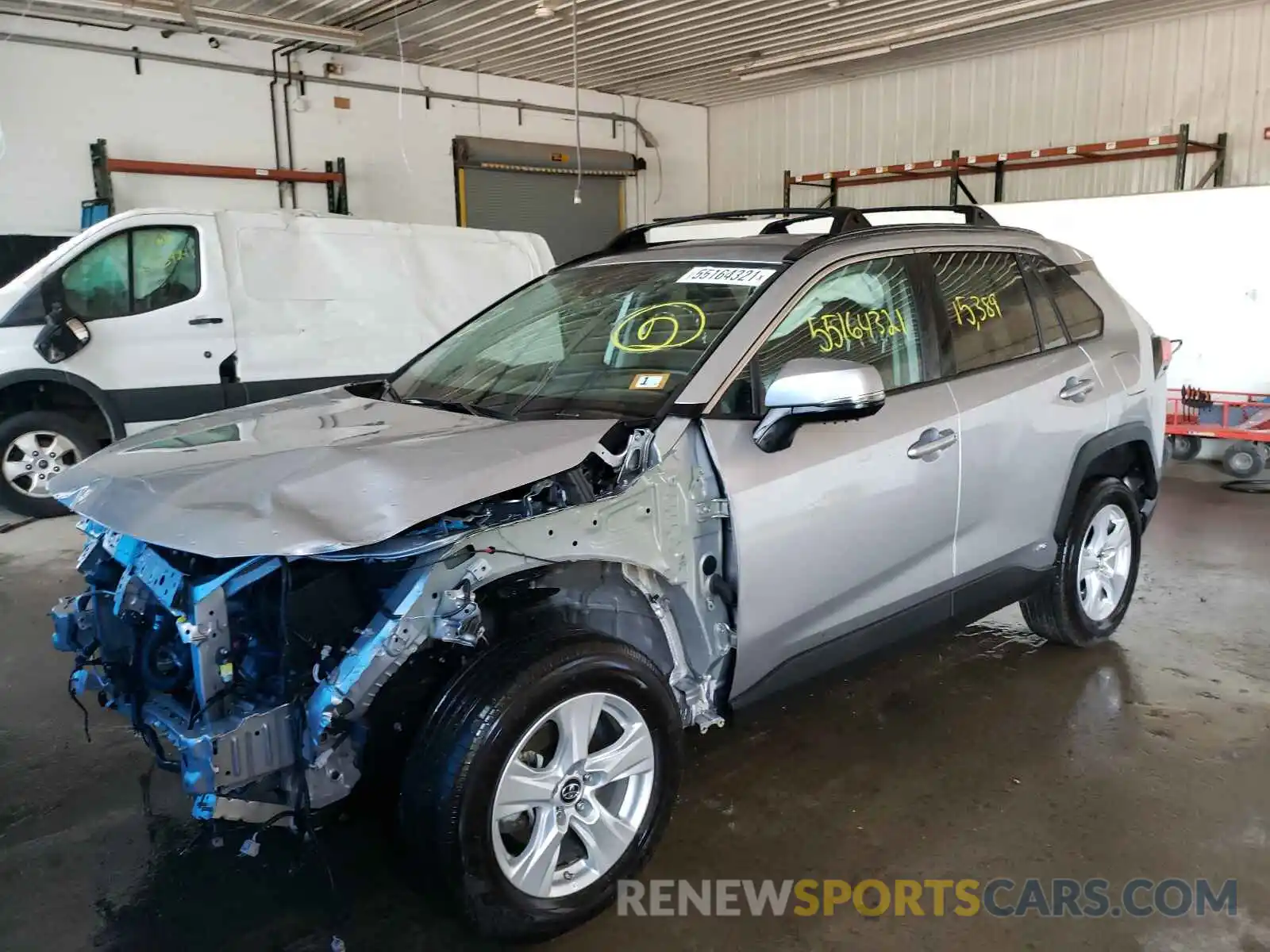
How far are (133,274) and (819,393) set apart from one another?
5908 mm

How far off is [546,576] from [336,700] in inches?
22.4

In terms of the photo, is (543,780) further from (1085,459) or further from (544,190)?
(544,190)

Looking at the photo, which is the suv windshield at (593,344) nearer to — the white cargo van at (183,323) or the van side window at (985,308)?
→ the van side window at (985,308)

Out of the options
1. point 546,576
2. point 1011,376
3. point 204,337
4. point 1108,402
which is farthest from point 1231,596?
point 204,337

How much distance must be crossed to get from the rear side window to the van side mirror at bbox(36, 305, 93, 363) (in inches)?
231

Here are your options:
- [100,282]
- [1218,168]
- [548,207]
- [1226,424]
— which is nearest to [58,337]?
[100,282]

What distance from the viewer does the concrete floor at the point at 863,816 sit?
7.79ft

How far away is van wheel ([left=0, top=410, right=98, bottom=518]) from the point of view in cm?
651

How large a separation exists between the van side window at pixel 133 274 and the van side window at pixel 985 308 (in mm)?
5494

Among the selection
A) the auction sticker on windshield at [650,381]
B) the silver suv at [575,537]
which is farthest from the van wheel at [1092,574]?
the auction sticker on windshield at [650,381]

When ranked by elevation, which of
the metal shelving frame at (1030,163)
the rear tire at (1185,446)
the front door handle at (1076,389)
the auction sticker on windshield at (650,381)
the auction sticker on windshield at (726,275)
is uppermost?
the metal shelving frame at (1030,163)

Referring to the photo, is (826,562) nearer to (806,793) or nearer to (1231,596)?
(806,793)

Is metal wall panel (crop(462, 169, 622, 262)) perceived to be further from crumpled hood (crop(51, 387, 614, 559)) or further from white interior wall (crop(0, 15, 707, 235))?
crumpled hood (crop(51, 387, 614, 559))

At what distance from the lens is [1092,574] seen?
3889 millimetres
